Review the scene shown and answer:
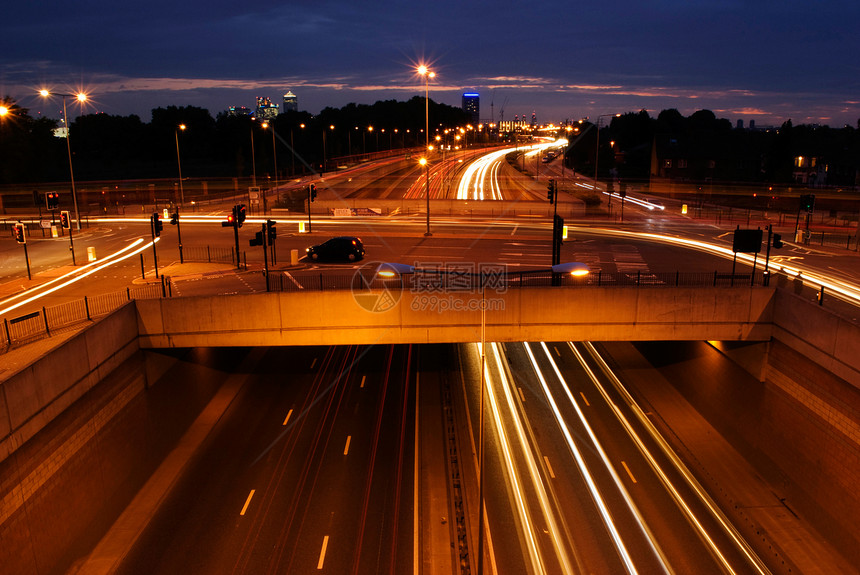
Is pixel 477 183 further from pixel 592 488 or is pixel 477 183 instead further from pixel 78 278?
pixel 592 488

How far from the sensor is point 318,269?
94.6ft

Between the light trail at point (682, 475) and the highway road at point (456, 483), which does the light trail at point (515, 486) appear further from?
the light trail at point (682, 475)

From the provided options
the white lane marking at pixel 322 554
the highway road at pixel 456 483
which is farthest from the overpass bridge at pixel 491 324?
the white lane marking at pixel 322 554

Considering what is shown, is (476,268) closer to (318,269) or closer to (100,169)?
(318,269)

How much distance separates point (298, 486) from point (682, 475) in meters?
11.9

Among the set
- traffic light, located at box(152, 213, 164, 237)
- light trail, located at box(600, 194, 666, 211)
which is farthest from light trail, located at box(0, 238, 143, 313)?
light trail, located at box(600, 194, 666, 211)

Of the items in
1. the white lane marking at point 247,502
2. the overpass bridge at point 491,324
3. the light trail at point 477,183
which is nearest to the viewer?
the white lane marking at point 247,502

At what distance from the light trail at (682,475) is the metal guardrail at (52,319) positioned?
56.8 ft

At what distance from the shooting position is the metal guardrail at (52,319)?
16125 millimetres

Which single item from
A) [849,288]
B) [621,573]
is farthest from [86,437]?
[849,288]

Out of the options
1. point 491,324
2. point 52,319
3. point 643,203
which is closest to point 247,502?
point 52,319

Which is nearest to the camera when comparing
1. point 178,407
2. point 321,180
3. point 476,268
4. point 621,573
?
point 621,573

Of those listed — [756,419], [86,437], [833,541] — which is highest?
[86,437]

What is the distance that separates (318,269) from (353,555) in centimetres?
1660
